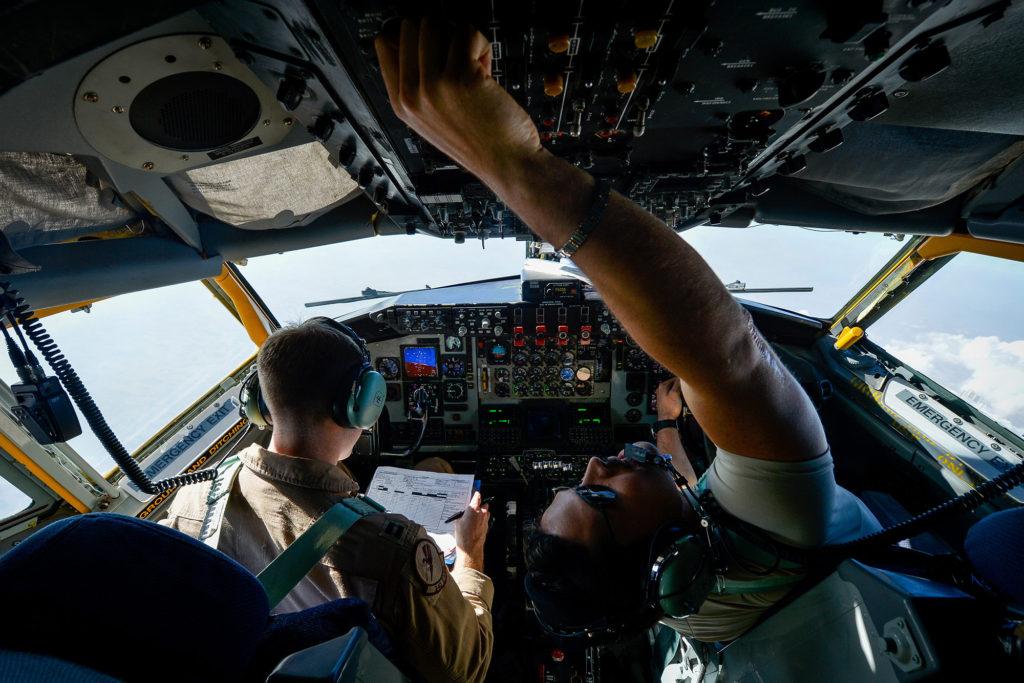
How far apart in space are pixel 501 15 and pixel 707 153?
0.82 metres

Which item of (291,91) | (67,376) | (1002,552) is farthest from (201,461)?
(1002,552)

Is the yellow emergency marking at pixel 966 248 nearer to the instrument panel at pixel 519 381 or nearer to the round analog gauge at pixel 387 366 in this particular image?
the instrument panel at pixel 519 381

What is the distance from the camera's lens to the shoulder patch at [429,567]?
114 centimetres

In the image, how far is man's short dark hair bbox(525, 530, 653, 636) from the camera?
1.09 meters

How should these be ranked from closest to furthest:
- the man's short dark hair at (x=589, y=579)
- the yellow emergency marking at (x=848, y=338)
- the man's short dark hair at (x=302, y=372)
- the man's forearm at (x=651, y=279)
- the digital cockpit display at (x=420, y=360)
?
1. the man's forearm at (x=651, y=279)
2. the man's short dark hair at (x=589, y=579)
3. the man's short dark hair at (x=302, y=372)
4. the yellow emergency marking at (x=848, y=338)
5. the digital cockpit display at (x=420, y=360)

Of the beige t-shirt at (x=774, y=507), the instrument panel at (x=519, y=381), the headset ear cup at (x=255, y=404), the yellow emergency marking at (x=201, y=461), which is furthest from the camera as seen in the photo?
the instrument panel at (x=519, y=381)

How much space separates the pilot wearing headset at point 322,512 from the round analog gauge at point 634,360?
6.80ft

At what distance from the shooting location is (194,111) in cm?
93

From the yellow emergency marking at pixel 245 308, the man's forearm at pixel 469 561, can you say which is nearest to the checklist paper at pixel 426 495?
the man's forearm at pixel 469 561

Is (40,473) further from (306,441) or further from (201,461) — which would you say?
(306,441)

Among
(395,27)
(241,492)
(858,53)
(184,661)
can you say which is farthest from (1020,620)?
(241,492)

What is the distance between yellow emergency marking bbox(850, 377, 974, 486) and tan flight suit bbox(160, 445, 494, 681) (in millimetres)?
2593

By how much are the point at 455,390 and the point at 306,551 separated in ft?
7.08

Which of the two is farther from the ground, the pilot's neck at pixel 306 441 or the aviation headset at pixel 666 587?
the pilot's neck at pixel 306 441
